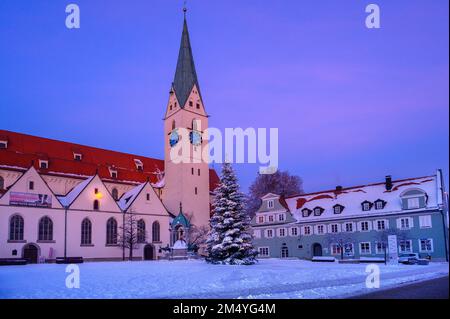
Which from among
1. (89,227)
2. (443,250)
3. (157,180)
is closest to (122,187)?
(157,180)

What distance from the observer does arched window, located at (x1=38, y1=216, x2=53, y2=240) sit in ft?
137

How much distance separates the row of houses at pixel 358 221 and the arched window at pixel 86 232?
21480 mm

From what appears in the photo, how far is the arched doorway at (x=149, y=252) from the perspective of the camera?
5006cm

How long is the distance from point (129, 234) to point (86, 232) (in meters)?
4.56

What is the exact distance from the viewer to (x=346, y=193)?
52.2 m

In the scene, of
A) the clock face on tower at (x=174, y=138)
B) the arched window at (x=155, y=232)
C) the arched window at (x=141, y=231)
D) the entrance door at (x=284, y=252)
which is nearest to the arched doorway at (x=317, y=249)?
the entrance door at (x=284, y=252)

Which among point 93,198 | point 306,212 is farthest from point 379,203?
point 93,198

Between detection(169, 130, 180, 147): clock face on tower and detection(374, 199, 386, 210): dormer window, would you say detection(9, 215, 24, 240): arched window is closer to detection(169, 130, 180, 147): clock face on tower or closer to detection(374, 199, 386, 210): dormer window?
detection(169, 130, 180, 147): clock face on tower

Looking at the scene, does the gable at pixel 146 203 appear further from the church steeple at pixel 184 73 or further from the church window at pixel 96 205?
the church steeple at pixel 184 73

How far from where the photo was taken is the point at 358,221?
4866 cm

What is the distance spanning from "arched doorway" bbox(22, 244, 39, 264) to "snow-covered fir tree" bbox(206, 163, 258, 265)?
660 inches

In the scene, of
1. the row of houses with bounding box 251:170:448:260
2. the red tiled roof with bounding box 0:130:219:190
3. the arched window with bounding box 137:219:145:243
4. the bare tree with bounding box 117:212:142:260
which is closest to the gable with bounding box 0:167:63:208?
the red tiled roof with bounding box 0:130:219:190
